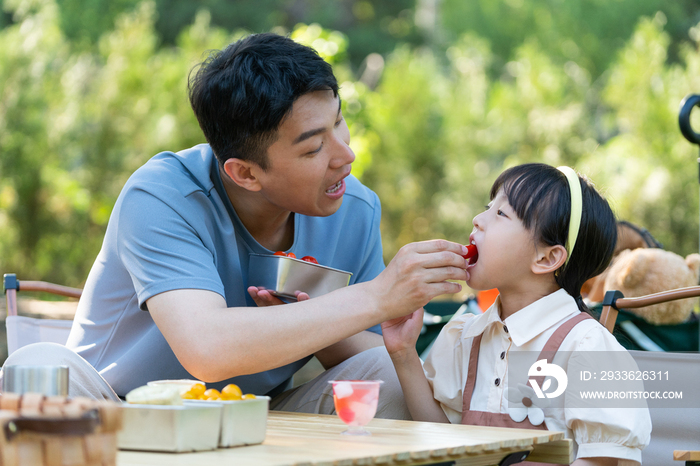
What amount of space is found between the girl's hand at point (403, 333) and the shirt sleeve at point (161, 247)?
477 mm

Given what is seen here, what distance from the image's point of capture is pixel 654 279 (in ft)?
9.37

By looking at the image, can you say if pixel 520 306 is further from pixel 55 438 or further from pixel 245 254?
pixel 55 438

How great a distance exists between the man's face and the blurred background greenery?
3.80 meters

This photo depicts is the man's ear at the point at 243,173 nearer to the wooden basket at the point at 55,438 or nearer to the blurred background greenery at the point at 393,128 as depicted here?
the wooden basket at the point at 55,438

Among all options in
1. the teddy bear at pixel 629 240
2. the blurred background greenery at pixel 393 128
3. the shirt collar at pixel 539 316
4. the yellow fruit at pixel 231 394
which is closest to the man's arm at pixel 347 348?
the shirt collar at pixel 539 316

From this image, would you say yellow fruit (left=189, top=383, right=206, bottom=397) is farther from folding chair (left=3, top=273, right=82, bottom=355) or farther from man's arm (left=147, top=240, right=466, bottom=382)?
folding chair (left=3, top=273, right=82, bottom=355)

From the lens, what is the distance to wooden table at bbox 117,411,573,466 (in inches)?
46.1

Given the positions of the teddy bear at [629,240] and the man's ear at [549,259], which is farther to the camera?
the teddy bear at [629,240]

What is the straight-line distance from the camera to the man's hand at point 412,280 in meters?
1.71

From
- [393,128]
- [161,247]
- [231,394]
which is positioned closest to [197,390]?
[231,394]

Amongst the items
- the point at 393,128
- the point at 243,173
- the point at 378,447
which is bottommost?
the point at 378,447

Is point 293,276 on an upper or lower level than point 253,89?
lower

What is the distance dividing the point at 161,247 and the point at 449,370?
2.85 ft

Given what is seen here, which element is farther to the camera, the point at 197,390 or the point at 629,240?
the point at 629,240
